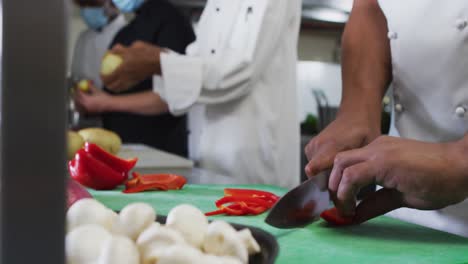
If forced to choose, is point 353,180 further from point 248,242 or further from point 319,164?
point 248,242

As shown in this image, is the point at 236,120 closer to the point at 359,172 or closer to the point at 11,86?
the point at 359,172

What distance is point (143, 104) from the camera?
69.4 inches

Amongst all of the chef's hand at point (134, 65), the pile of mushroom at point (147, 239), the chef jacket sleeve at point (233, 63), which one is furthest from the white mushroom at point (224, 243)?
the chef's hand at point (134, 65)

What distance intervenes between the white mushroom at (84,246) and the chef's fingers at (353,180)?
0.30 metres

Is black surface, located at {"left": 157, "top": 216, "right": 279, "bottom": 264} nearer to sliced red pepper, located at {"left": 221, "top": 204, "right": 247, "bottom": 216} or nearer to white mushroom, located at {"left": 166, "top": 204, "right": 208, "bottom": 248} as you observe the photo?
white mushroom, located at {"left": 166, "top": 204, "right": 208, "bottom": 248}

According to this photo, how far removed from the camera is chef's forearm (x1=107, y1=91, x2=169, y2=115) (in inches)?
69.1

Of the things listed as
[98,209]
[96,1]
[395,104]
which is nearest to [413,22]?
[395,104]

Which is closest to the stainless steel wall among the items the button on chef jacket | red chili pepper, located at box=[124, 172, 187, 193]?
red chili pepper, located at box=[124, 172, 187, 193]

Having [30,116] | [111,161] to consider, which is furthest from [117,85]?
[30,116]

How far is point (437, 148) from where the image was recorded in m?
0.57

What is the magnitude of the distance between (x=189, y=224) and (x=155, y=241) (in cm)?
5

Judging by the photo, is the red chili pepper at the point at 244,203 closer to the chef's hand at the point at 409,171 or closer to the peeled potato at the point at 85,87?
the chef's hand at the point at 409,171

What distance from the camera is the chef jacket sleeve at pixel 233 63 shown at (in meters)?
1.35

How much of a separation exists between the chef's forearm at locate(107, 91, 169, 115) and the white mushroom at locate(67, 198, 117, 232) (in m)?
1.35
